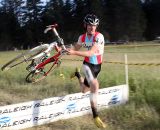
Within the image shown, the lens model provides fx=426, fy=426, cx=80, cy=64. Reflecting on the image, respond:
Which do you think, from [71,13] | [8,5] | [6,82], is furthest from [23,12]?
[6,82]

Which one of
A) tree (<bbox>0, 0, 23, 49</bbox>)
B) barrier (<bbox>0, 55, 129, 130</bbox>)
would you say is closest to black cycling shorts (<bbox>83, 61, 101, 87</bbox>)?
barrier (<bbox>0, 55, 129, 130</bbox>)

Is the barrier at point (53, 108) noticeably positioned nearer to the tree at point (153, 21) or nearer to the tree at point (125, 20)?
the tree at point (125, 20)

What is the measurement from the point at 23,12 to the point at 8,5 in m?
4.23

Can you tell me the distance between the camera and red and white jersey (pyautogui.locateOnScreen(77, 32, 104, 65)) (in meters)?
9.10

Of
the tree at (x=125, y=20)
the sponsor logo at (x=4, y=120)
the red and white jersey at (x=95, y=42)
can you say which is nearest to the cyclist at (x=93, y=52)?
the red and white jersey at (x=95, y=42)

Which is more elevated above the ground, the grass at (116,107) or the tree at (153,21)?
the grass at (116,107)

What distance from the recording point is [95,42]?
9047 mm

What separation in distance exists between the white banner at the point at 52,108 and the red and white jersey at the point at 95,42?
1.20 meters

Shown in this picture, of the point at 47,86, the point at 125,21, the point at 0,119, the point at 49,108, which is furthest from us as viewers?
the point at 125,21

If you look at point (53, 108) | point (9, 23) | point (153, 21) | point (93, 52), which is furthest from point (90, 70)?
point (9, 23)

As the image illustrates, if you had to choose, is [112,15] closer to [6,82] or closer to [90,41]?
[6,82]

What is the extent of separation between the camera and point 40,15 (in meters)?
96.1

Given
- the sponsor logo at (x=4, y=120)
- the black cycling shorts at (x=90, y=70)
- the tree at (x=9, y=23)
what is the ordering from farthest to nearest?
the tree at (x=9, y=23), the black cycling shorts at (x=90, y=70), the sponsor logo at (x=4, y=120)

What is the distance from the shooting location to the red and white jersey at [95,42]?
910cm
